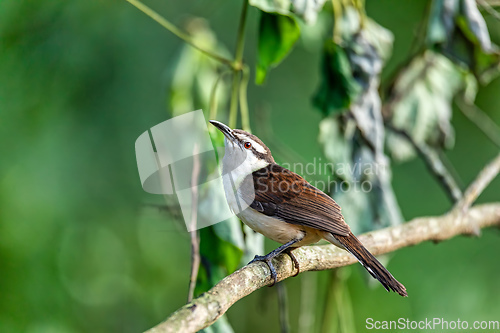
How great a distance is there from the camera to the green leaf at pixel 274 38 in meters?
3.09

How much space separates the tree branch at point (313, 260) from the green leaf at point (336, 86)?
924 millimetres

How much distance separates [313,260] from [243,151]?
876 mm

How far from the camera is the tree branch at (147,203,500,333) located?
6.83 feet

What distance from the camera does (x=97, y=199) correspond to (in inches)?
231

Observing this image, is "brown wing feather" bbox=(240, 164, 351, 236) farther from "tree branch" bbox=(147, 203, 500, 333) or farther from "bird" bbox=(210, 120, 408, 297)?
"tree branch" bbox=(147, 203, 500, 333)

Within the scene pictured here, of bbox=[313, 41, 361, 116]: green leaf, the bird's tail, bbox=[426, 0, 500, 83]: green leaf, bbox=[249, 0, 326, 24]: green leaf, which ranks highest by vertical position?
bbox=[249, 0, 326, 24]: green leaf

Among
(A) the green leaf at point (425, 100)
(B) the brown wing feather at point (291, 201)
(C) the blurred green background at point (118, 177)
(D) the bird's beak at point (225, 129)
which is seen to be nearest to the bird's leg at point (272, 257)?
(B) the brown wing feather at point (291, 201)

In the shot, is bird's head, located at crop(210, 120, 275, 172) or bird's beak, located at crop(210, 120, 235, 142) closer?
bird's beak, located at crop(210, 120, 235, 142)

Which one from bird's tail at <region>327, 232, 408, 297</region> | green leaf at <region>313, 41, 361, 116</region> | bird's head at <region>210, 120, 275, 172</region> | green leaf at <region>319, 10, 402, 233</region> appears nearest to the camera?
bird's tail at <region>327, 232, 408, 297</region>

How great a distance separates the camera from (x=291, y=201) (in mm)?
3281

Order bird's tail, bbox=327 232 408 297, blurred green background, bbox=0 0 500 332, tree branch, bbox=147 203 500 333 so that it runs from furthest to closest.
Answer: blurred green background, bbox=0 0 500 332
bird's tail, bbox=327 232 408 297
tree branch, bbox=147 203 500 333

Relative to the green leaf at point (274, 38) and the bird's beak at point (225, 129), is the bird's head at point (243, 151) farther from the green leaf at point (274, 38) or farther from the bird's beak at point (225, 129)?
the green leaf at point (274, 38)

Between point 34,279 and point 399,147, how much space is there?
3.70 m

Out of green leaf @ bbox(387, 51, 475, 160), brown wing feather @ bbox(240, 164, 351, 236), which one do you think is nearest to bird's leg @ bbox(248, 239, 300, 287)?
brown wing feather @ bbox(240, 164, 351, 236)
